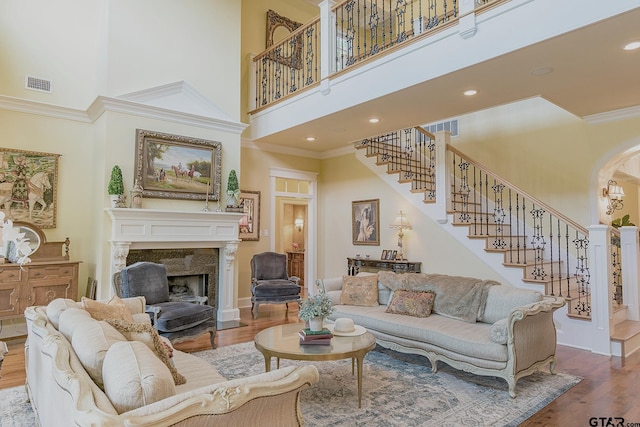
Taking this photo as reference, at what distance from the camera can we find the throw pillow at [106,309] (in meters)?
2.92

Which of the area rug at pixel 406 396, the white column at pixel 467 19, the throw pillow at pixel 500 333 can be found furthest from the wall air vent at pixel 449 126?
the throw pillow at pixel 500 333

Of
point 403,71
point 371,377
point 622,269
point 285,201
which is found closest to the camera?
point 371,377

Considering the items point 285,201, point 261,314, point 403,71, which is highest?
point 403,71

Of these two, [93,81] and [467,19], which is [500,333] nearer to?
[467,19]

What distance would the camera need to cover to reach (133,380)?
1.50 meters

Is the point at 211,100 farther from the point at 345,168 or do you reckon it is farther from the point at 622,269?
the point at 622,269

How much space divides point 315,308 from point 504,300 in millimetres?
2016

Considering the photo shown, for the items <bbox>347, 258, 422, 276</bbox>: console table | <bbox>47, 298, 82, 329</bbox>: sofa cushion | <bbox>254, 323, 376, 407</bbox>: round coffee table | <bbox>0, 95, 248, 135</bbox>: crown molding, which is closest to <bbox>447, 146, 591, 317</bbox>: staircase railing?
<bbox>347, 258, 422, 276</bbox>: console table

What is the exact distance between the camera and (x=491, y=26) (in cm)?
387

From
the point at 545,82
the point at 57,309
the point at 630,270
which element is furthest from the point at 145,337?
the point at 630,270

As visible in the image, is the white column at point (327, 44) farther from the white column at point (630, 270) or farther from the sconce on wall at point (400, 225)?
the white column at point (630, 270)

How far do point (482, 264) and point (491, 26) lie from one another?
350 centimetres

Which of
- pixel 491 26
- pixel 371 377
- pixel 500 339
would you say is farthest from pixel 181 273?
pixel 491 26

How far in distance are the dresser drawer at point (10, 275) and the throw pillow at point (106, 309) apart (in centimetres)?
253
